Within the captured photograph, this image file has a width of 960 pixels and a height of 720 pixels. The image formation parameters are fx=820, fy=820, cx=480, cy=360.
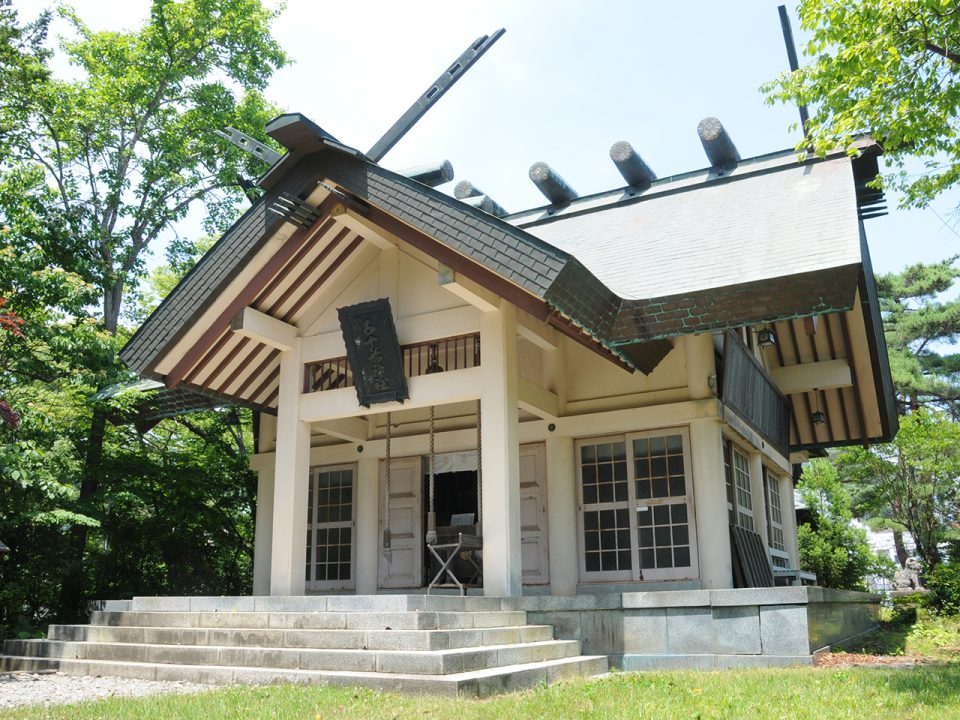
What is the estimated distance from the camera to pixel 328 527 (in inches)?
488

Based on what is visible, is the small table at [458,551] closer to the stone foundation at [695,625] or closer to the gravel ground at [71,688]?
the stone foundation at [695,625]

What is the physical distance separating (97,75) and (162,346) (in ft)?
40.4

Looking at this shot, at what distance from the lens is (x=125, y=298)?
18.0 meters

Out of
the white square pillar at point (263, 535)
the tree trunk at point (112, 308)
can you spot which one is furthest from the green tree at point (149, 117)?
the white square pillar at point (263, 535)

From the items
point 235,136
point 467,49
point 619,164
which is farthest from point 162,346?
point 619,164

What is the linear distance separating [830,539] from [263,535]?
1399 centimetres

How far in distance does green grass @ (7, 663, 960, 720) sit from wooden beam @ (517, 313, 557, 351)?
439 centimetres

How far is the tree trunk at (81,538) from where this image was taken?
12.6 meters

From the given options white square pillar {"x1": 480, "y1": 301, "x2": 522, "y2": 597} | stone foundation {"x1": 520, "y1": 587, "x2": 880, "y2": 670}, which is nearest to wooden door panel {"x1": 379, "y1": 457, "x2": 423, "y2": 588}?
white square pillar {"x1": 480, "y1": 301, "x2": 522, "y2": 597}

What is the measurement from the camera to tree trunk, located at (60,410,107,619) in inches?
498

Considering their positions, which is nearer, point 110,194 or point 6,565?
point 6,565

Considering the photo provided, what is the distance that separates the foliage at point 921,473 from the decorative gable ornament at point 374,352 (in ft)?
46.5

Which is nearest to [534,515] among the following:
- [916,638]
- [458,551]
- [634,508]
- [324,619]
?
[634,508]

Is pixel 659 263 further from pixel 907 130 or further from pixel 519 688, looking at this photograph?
pixel 519 688
